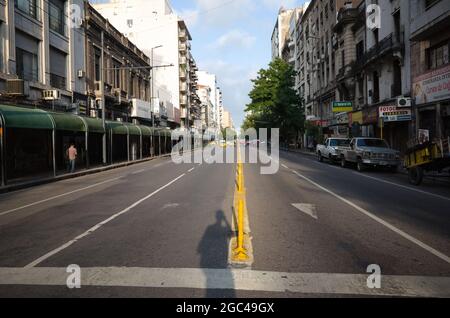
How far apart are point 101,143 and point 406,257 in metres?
28.5

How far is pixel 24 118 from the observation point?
1794 centimetres

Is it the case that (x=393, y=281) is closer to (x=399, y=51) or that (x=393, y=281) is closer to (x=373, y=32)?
(x=399, y=51)

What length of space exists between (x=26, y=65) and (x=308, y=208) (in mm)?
19674

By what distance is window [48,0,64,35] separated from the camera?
1025 inches

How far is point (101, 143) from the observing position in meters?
31.5

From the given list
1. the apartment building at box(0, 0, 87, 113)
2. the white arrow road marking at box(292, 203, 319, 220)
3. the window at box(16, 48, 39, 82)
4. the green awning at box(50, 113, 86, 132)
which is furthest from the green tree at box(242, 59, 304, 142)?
the white arrow road marking at box(292, 203, 319, 220)

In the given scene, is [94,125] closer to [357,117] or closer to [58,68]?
[58,68]

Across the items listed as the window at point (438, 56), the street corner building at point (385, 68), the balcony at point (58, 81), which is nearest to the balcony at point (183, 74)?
the street corner building at point (385, 68)

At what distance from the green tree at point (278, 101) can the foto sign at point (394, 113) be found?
119ft

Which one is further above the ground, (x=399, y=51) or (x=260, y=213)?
(x=399, y=51)

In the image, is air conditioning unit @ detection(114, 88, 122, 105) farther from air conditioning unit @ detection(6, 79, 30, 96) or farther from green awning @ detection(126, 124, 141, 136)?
air conditioning unit @ detection(6, 79, 30, 96)

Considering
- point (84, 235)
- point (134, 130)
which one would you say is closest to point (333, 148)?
point (134, 130)

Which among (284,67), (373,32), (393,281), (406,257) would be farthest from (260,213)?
(284,67)

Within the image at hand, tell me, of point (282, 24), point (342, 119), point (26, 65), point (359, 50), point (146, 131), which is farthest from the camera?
point (282, 24)
